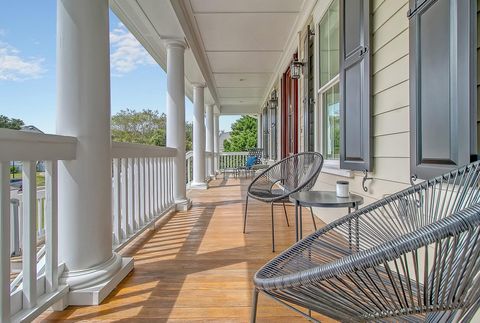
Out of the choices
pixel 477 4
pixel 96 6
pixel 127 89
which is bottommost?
pixel 477 4

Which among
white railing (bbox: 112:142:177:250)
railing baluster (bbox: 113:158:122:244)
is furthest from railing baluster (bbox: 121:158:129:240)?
railing baluster (bbox: 113:158:122:244)

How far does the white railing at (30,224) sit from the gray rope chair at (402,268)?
3.17 ft

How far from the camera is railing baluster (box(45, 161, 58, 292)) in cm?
140

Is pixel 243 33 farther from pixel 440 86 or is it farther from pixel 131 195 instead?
pixel 440 86

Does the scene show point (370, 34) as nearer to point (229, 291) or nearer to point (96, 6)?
point (96, 6)

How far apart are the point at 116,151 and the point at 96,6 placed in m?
0.93

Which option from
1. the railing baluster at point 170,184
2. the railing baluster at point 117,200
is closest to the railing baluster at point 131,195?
the railing baluster at point 117,200

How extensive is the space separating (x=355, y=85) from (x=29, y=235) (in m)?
2.18

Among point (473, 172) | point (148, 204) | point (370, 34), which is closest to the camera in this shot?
point (473, 172)

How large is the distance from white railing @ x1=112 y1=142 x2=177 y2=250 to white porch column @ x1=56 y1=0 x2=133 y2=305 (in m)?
0.49

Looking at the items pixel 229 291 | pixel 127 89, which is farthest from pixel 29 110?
pixel 127 89

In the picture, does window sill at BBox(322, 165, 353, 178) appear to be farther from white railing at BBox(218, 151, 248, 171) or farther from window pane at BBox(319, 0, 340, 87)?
white railing at BBox(218, 151, 248, 171)

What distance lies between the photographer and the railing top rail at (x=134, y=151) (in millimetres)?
2115

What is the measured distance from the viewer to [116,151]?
2104 millimetres
